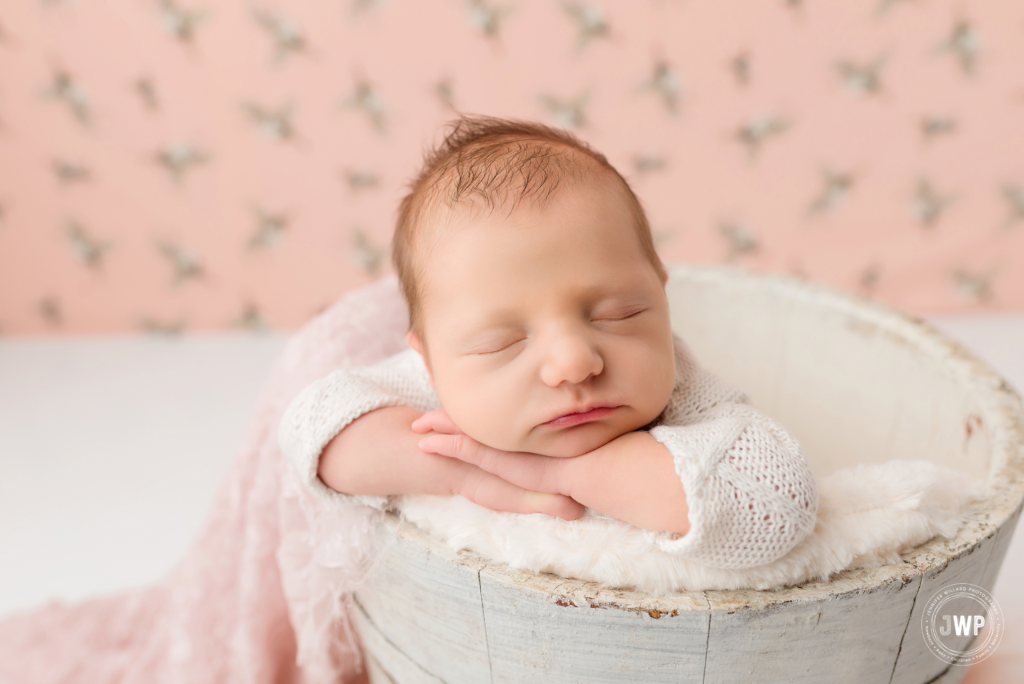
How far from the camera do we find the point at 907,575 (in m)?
0.57

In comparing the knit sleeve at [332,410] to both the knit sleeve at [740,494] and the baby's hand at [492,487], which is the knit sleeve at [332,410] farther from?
the knit sleeve at [740,494]

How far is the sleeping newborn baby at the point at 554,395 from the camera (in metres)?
0.59

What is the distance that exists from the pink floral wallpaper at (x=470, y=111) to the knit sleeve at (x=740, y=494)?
4.01 feet

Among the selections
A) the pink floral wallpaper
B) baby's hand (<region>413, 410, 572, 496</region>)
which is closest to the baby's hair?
Result: baby's hand (<region>413, 410, 572, 496</region>)

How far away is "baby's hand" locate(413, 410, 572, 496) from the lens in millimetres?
664

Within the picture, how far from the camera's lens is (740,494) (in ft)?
1.88

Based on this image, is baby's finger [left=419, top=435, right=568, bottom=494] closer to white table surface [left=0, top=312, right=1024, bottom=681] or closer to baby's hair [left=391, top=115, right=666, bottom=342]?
baby's hair [left=391, top=115, right=666, bottom=342]

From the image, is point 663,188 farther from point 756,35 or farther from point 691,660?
point 691,660

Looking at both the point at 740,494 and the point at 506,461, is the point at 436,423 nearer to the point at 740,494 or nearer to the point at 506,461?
the point at 506,461

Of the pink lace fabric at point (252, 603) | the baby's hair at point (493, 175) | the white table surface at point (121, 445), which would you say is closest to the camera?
the baby's hair at point (493, 175)

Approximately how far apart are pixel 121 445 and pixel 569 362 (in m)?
1.35

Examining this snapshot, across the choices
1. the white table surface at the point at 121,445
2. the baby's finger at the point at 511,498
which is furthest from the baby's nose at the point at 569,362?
the white table surface at the point at 121,445

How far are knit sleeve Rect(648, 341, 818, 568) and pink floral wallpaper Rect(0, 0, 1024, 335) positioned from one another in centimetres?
122

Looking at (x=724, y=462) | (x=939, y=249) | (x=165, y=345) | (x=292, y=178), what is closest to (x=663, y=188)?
(x=939, y=249)
